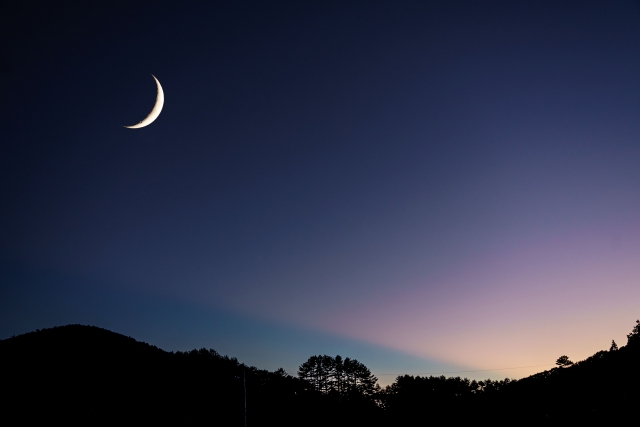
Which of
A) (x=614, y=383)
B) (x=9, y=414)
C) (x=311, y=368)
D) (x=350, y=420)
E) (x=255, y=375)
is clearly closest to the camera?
(x=614, y=383)

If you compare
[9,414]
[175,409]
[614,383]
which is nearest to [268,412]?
[175,409]

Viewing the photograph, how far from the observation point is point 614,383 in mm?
42531

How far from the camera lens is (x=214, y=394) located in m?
68.9

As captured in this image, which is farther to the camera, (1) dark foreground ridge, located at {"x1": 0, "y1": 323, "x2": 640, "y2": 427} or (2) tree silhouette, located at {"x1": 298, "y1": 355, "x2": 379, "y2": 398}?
(2) tree silhouette, located at {"x1": 298, "y1": 355, "x2": 379, "y2": 398}

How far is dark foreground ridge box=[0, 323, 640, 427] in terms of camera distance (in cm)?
4509

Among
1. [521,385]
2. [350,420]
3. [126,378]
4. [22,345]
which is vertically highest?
[22,345]

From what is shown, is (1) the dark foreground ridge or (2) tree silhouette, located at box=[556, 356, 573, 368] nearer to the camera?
(1) the dark foreground ridge

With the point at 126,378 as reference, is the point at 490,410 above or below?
below

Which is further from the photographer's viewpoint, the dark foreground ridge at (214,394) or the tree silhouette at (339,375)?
the tree silhouette at (339,375)

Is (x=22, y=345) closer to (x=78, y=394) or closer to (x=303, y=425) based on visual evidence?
(x=78, y=394)

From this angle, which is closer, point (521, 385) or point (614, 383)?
point (614, 383)

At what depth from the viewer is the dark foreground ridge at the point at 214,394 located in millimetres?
45094

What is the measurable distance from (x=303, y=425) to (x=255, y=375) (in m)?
35.5

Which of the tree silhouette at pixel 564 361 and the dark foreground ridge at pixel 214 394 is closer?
the dark foreground ridge at pixel 214 394
